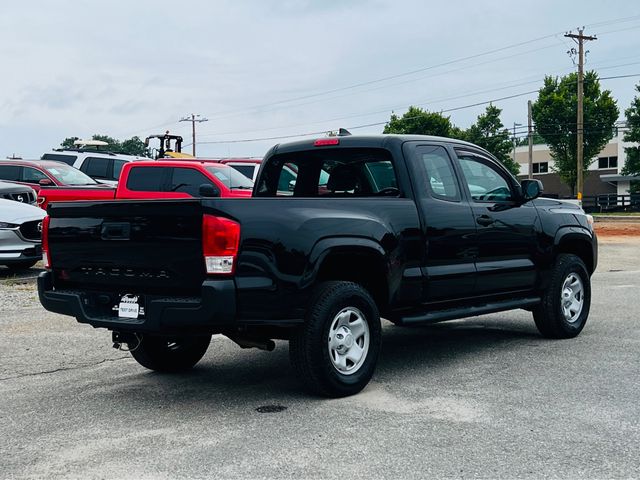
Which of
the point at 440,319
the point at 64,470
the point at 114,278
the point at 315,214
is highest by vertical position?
the point at 315,214

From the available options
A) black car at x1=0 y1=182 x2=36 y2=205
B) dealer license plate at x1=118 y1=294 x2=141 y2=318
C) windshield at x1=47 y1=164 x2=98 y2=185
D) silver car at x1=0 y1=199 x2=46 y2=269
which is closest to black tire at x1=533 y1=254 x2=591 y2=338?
dealer license plate at x1=118 y1=294 x2=141 y2=318

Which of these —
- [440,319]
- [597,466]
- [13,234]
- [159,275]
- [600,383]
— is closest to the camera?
[597,466]

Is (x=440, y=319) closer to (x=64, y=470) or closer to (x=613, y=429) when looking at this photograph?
(x=613, y=429)

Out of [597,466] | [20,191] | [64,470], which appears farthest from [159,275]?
[20,191]

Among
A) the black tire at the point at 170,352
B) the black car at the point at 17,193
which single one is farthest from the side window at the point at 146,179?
the black tire at the point at 170,352

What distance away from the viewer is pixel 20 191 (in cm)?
1548

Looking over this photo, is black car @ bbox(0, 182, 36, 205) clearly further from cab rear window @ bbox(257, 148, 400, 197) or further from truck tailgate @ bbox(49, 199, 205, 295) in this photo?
truck tailgate @ bbox(49, 199, 205, 295)

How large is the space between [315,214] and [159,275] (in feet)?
3.72

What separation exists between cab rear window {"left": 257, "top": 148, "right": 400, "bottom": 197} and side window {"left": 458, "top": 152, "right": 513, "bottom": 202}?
0.89 m

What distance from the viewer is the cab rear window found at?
6738mm

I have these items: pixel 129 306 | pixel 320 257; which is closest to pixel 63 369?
pixel 129 306

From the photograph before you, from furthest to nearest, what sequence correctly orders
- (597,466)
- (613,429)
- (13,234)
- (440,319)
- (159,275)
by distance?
(13,234)
(440,319)
(159,275)
(613,429)
(597,466)

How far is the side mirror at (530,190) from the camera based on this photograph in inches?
299

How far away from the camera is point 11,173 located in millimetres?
18984
